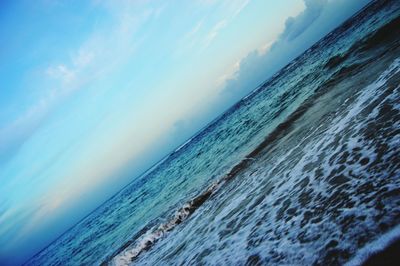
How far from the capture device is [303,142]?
31.3 ft

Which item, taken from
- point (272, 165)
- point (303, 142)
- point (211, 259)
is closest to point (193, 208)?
point (272, 165)

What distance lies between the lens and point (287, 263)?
4066 millimetres

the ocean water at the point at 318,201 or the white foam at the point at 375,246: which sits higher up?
the white foam at the point at 375,246

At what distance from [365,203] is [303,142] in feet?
18.6

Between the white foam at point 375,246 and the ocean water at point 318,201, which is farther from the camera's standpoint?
the ocean water at point 318,201

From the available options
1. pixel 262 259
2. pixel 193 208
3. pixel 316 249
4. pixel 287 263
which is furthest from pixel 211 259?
pixel 193 208

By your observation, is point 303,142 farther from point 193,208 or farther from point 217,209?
point 193,208

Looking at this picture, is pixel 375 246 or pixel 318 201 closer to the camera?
pixel 375 246

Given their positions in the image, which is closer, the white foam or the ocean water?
the white foam

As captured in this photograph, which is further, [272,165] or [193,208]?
[193,208]

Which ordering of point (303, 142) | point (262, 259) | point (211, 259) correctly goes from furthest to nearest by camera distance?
point (303, 142) < point (211, 259) < point (262, 259)

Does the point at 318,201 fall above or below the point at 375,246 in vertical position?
below

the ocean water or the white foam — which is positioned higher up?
the white foam

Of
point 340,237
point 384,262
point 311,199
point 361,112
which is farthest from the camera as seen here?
point 361,112
